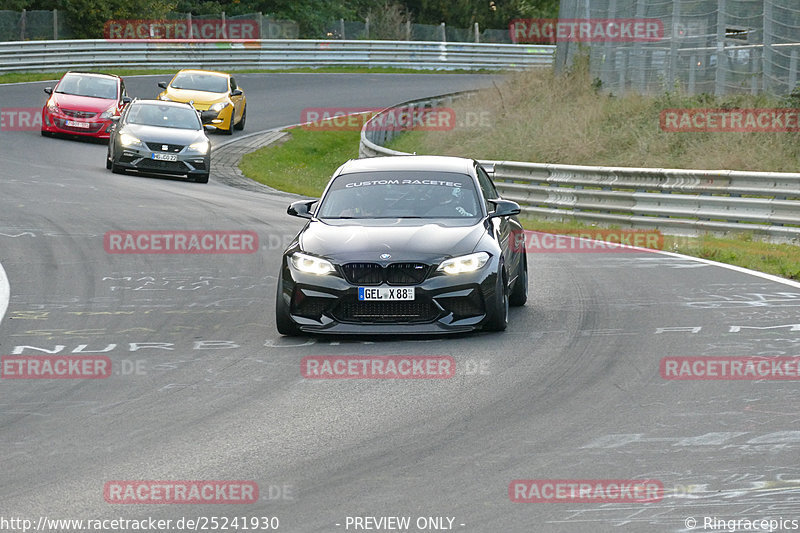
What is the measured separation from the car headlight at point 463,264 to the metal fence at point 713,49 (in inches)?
672

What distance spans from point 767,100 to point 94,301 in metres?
17.3

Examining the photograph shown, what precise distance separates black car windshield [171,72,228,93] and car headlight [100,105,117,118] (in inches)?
152

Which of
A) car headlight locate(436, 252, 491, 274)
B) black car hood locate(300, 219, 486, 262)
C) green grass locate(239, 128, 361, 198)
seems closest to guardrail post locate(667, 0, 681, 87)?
green grass locate(239, 128, 361, 198)

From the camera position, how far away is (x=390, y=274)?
408 inches

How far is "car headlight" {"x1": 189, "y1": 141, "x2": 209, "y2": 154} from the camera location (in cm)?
2683

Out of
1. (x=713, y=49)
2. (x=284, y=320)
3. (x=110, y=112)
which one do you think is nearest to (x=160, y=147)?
(x=110, y=112)

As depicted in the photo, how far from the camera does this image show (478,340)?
10.5 meters

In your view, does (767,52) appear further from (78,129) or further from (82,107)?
(78,129)

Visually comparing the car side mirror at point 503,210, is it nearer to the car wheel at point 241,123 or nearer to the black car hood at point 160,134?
the black car hood at point 160,134

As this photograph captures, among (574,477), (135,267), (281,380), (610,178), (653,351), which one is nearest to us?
(574,477)

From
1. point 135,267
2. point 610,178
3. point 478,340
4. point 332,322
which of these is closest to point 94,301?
point 135,267


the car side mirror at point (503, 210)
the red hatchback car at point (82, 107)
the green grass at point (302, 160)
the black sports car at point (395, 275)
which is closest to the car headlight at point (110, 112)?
the red hatchback car at point (82, 107)

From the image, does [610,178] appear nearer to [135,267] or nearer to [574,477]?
[135,267]

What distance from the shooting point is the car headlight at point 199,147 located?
26.8 meters
